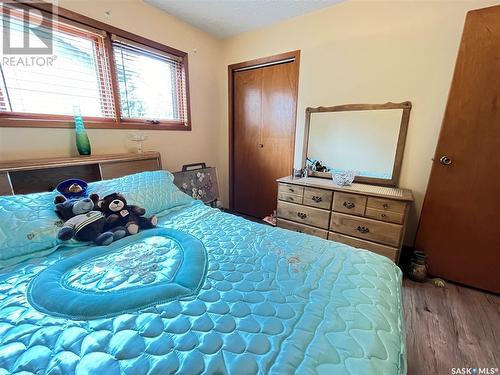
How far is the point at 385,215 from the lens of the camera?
1733 millimetres

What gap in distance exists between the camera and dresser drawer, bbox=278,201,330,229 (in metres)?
2.02

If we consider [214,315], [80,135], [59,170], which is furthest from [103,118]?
[214,315]

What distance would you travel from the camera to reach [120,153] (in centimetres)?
199

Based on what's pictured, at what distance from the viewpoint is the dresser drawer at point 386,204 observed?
1664 millimetres

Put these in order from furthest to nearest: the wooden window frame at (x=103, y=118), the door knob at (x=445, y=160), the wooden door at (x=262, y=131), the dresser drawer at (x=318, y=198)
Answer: the wooden door at (x=262, y=131) → the dresser drawer at (x=318, y=198) → the door knob at (x=445, y=160) → the wooden window frame at (x=103, y=118)

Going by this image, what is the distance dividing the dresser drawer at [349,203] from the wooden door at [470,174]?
1.69 feet

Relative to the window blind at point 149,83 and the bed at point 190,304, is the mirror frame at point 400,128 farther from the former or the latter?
the window blind at point 149,83

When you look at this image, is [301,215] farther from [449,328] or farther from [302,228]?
[449,328]

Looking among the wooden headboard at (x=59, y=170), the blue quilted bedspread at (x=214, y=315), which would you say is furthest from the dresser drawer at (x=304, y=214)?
the wooden headboard at (x=59, y=170)

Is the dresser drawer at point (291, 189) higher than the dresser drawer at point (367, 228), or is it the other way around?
the dresser drawer at point (291, 189)

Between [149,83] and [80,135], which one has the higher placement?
[149,83]

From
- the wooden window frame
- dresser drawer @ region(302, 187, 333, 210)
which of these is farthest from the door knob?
the wooden window frame

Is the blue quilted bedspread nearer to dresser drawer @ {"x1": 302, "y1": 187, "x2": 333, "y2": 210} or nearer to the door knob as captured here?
dresser drawer @ {"x1": 302, "y1": 187, "x2": 333, "y2": 210}

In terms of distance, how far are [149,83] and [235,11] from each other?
113cm
